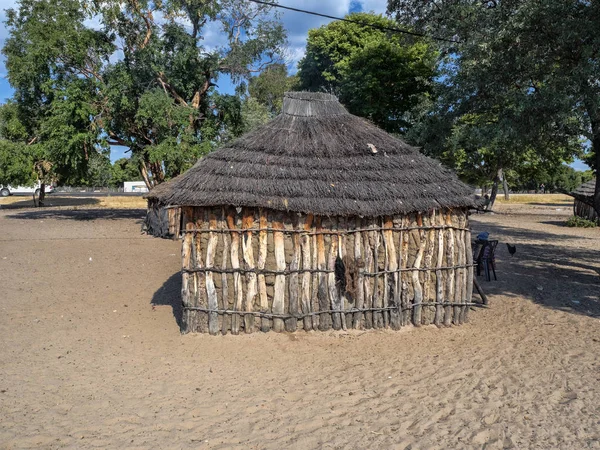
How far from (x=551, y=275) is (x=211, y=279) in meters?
8.91

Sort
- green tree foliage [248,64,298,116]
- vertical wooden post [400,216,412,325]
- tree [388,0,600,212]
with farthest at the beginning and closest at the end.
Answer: green tree foliage [248,64,298,116] < tree [388,0,600,212] < vertical wooden post [400,216,412,325]

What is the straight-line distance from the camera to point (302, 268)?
755 centimetres

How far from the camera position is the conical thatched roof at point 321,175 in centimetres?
746

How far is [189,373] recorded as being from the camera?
20.5 ft

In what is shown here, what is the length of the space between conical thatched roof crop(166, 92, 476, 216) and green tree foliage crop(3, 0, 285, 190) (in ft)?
41.3

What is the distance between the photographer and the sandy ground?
15.4ft

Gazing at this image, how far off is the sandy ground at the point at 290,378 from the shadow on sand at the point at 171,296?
6 cm

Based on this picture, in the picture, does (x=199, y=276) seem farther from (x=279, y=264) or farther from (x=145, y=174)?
(x=145, y=174)

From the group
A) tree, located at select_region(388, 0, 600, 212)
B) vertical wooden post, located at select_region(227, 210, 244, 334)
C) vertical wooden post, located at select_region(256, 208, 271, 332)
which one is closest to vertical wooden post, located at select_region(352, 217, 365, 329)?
vertical wooden post, located at select_region(256, 208, 271, 332)

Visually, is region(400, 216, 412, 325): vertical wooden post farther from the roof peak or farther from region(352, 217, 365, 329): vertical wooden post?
the roof peak

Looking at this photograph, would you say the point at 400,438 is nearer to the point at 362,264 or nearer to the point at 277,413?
the point at 277,413

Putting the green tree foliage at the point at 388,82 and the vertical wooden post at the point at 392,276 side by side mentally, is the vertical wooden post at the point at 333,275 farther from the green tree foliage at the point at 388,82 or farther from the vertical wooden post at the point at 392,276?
the green tree foliage at the point at 388,82

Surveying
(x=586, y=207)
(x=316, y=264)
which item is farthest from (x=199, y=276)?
(x=586, y=207)

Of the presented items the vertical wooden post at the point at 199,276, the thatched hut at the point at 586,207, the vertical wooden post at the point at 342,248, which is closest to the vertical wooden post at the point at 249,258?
the vertical wooden post at the point at 199,276
